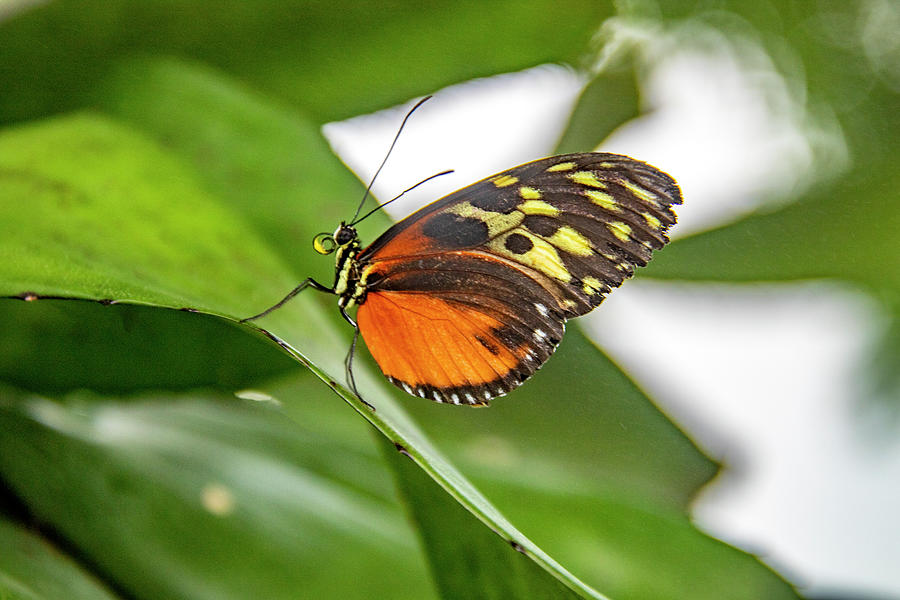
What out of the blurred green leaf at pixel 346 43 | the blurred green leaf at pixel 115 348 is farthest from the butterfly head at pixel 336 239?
the blurred green leaf at pixel 346 43

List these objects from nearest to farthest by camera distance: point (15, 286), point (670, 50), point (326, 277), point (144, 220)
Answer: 1. point (15, 286)
2. point (144, 220)
3. point (326, 277)
4. point (670, 50)

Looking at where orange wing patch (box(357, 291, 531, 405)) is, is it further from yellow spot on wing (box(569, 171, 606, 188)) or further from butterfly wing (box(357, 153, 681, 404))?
yellow spot on wing (box(569, 171, 606, 188))

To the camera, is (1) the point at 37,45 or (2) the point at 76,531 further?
(1) the point at 37,45

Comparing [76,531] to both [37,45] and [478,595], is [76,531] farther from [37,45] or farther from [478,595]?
[37,45]

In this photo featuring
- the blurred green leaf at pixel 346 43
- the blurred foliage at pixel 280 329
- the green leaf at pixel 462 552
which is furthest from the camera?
the blurred green leaf at pixel 346 43

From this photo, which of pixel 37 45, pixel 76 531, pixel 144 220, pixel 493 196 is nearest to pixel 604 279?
pixel 493 196

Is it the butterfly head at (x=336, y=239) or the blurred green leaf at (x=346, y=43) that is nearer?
the butterfly head at (x=336, y=239)

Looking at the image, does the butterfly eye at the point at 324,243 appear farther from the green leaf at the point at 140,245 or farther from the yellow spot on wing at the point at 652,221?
the yellow spot on wing at the point at 652,221
